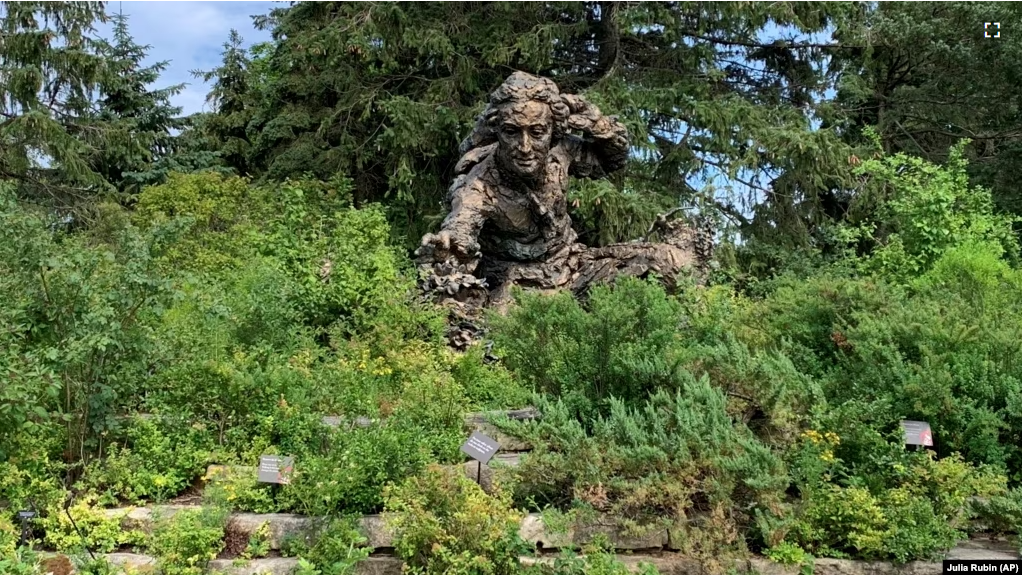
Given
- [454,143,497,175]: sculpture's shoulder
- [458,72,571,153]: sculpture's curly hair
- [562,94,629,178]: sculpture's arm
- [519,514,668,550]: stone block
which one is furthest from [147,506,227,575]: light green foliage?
[562,94,629,178]: sculpture's arm

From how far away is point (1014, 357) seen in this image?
4.14m

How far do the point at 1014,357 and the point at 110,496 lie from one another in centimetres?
474

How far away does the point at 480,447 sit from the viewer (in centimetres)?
362

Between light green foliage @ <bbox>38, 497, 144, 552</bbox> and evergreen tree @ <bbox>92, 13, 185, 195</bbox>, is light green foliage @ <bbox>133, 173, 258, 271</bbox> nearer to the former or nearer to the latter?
evergreen tree @ <bbox>92, 13, 185, 195</bbox>

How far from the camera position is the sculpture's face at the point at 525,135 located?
6.37 m

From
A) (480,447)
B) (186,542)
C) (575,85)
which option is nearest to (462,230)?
(480,447)

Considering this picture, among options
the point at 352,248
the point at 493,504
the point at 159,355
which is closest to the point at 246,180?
the point at 352,248

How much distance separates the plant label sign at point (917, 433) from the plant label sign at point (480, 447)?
203 centimetres

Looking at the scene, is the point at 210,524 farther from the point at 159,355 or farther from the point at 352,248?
the point at 352,248

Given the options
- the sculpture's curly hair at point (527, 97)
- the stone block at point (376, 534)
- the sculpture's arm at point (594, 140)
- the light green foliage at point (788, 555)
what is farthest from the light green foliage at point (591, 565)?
the sculpture's arm at point (594, 140)

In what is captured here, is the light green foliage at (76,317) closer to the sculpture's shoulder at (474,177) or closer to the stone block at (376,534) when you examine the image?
the stone block at (376,534)

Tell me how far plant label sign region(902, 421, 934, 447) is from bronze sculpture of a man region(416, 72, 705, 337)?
9.40ft

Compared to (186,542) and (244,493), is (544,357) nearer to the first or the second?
(244,493)

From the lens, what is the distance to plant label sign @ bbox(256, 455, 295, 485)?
143 inches
